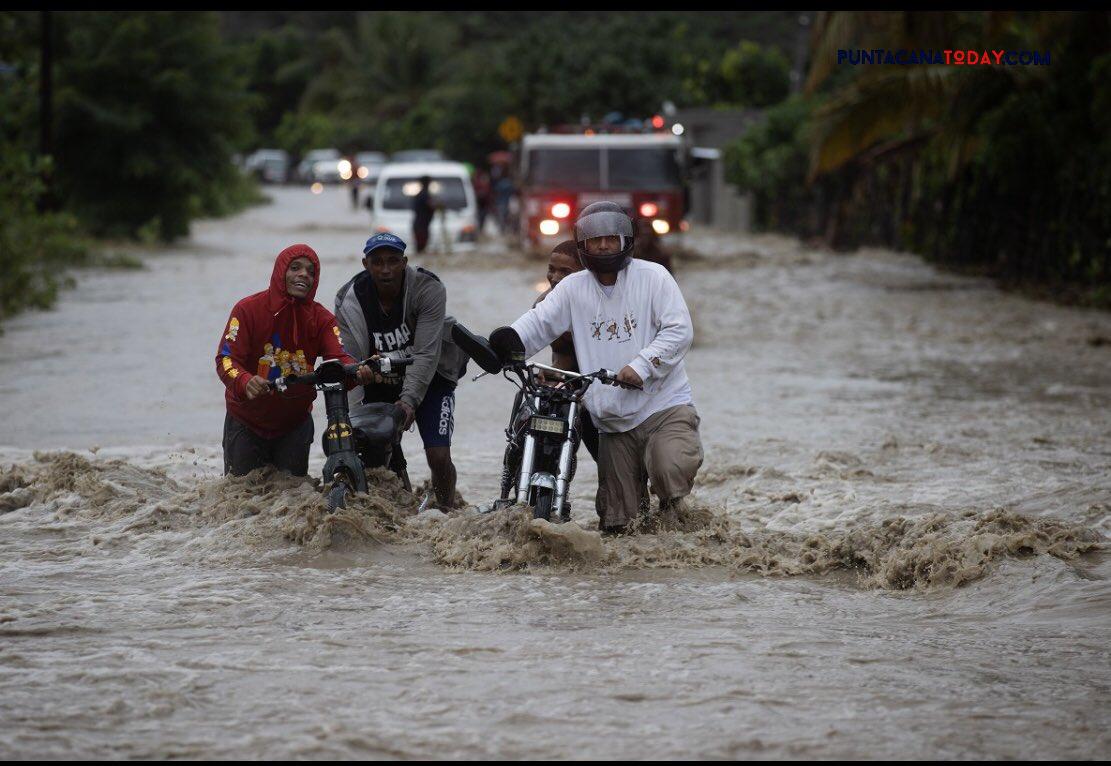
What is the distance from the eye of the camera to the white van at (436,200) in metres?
30.6

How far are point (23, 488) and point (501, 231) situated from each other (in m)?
30.9

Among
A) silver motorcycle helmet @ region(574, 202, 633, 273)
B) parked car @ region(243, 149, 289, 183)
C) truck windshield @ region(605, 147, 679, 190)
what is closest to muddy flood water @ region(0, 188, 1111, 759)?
silver motorcycle helmet @ region(574, 202, 633, 273)

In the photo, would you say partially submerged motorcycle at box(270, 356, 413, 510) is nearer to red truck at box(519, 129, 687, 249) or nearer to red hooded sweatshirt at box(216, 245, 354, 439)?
red hooded sweatshirt at box(216, 245, 354, 439)

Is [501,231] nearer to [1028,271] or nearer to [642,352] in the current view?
[1028,271]

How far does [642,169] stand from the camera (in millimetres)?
25953

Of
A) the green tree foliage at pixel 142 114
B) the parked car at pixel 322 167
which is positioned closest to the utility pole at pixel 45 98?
the green tree foliage at pixel 142 114

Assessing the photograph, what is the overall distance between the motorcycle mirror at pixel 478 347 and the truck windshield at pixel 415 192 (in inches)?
937

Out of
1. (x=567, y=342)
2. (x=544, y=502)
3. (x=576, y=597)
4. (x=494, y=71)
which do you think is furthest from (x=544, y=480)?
(x=494, y=71)

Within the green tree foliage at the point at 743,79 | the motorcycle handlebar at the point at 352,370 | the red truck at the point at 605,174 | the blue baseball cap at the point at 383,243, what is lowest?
the motorcycle handlebar at the point at 352,370

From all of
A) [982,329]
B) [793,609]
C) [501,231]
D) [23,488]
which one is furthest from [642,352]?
[501,231]

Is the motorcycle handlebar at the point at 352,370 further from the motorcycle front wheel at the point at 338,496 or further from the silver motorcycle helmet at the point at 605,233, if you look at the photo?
the silver motorcycle helmet at the point at 605,233

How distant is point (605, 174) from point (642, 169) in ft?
1.90

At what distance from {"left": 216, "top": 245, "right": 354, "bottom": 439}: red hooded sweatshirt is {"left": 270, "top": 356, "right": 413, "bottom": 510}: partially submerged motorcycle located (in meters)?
0.17

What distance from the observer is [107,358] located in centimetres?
1639
